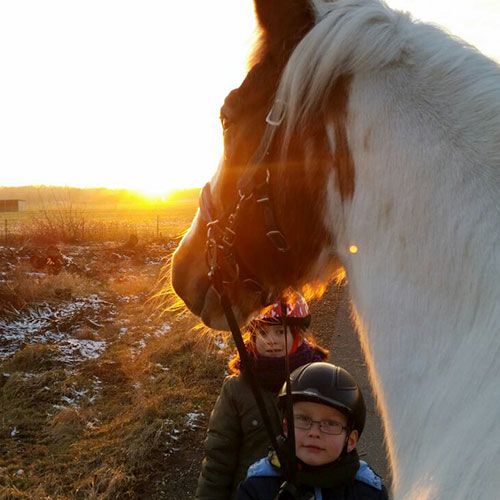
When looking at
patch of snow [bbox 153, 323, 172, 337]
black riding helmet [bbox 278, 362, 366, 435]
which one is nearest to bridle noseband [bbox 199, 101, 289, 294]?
black riding helmet [bbox 278, 362, 366, 435]

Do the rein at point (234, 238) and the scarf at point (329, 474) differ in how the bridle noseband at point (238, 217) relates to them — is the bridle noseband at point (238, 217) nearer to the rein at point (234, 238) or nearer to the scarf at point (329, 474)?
the rein at point (234, 238)

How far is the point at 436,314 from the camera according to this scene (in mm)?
1056

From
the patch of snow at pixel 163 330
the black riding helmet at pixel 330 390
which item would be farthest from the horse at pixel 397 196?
the patch of snow at pixel 163 330

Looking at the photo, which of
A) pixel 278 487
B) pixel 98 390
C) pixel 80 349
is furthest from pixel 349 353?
pixel 278 487

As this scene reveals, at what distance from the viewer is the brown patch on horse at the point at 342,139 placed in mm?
1240

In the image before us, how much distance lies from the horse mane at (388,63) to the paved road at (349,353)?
743mm

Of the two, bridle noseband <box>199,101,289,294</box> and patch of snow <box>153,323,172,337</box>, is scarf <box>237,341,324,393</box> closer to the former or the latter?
bridle noseband <box>199,101,289,294</box>

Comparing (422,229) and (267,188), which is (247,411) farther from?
(422,229)

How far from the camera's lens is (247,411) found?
106 inches

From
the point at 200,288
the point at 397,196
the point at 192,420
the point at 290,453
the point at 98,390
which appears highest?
the point at 397,196

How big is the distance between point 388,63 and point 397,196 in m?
0.37

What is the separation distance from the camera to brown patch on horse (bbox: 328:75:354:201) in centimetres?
124

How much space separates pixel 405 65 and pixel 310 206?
461 mm

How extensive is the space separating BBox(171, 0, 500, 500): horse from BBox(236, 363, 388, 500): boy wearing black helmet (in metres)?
0.67
